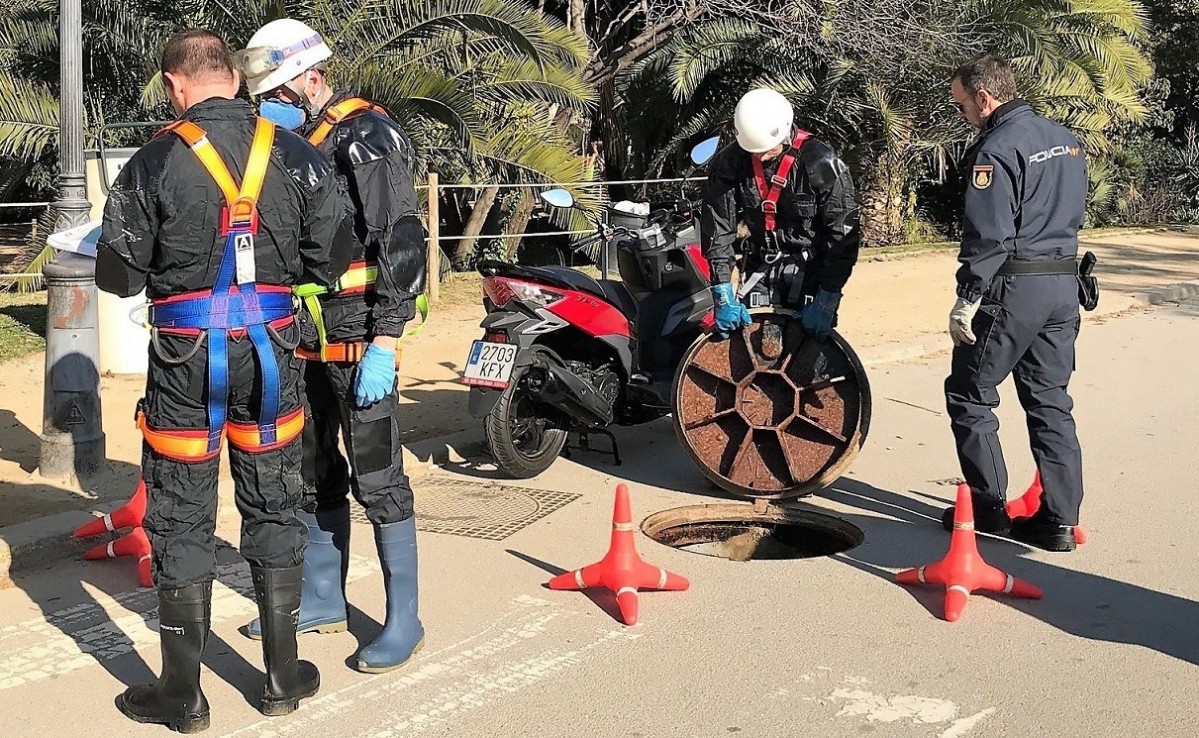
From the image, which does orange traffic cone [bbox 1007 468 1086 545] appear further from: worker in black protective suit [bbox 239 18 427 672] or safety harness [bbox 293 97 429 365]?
safety harness [bbox 293 97 429 365]

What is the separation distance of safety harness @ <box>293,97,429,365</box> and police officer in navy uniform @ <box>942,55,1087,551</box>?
8.21ft

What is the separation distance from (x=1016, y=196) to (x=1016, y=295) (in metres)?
0.41

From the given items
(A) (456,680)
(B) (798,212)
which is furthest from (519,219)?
(A) (456,680)

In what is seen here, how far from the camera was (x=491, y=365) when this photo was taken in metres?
6.46

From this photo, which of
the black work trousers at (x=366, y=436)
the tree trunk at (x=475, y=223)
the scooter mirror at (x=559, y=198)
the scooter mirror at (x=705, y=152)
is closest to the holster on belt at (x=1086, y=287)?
the scooter mirror at (x=705, y=152)

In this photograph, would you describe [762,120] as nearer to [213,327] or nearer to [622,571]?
[622,571]

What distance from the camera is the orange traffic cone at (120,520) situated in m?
5.52

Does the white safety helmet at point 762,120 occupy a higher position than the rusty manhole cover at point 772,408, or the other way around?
the white safety helmet at point 762,120

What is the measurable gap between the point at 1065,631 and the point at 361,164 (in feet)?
9.60

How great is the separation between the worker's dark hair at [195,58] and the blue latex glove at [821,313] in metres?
3.32

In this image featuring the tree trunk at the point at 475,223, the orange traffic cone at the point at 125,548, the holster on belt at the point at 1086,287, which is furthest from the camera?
the tree trunk at the point at 475,223

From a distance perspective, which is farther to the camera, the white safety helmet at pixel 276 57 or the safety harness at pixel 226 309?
the white safety helmet at pixel 276 57

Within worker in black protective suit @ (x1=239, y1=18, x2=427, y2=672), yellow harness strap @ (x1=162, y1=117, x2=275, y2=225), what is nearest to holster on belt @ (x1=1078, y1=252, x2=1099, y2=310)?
worker in black protective suit @ (x1=239, y1=18, x2=427, y2=672)

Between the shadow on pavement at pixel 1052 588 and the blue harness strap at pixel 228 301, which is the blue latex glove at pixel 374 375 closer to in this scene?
the blue harness strap at pixel 228 301
